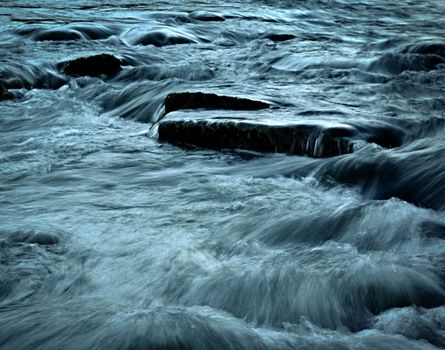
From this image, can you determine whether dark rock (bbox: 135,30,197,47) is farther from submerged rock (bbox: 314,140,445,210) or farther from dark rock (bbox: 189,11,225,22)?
submerged rock (bbox: 314,140,445,210)

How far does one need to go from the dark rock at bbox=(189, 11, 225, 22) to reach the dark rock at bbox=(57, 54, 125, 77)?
4820 millimetres

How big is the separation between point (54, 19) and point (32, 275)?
33.9ft

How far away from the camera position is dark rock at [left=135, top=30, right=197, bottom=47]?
36.6 ft

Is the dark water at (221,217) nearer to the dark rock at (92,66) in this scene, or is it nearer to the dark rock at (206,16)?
the dark rock at (92,66)

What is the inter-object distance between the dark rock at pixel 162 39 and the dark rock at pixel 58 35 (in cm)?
106

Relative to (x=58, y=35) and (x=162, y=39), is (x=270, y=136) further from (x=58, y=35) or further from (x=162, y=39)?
(x=58, y=35)

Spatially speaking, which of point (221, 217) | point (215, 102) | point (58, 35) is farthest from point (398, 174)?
point (58, 35)

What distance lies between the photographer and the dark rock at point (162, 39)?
11141mm

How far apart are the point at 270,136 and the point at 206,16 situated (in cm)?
878

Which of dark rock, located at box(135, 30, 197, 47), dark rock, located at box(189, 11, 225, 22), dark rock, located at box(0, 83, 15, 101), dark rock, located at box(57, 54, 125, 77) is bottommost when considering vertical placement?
dark rock, located at box(0, 83, 15, 101)

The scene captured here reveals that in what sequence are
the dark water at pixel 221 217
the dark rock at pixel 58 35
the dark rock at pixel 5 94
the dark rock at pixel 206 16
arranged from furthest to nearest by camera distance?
the dark rock at pixel 206 16
the dark rock at pixel 58 35
the dark rock at pixel 5 94
the dark water at pixel 221 217

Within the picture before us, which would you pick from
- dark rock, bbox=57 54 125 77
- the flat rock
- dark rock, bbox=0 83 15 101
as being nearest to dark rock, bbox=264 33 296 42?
dark rock, bbox=57 54 125 77

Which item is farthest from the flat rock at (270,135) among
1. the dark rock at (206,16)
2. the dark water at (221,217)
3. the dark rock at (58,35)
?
the dark rock at (206,16)

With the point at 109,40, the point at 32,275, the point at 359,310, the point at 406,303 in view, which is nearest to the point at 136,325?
the point at 32,275
